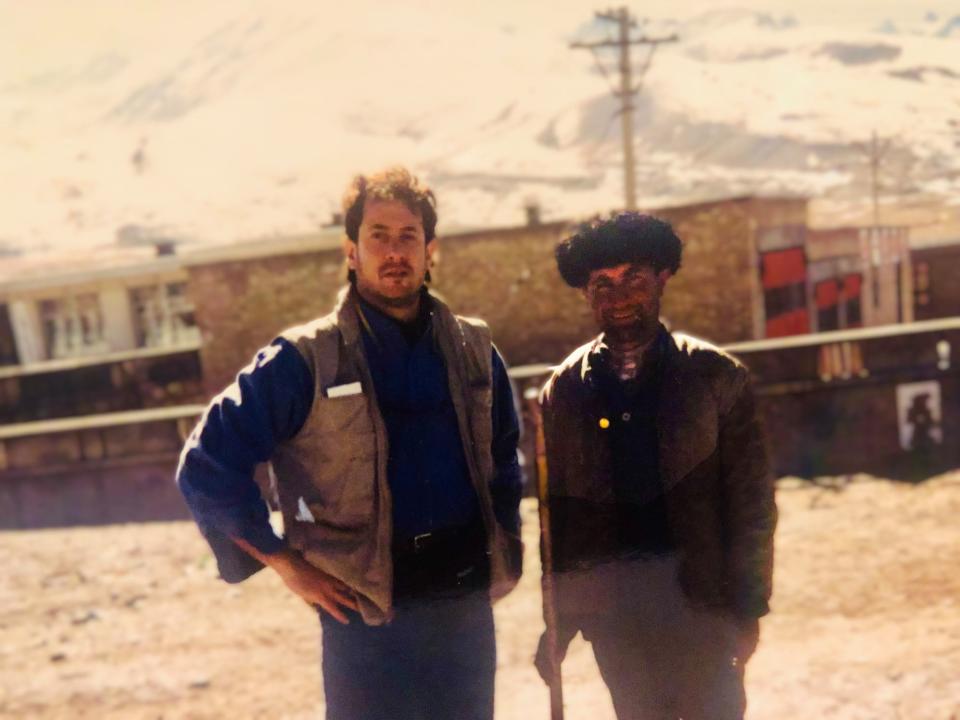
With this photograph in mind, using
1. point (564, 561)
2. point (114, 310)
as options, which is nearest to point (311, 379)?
point (564, 561)

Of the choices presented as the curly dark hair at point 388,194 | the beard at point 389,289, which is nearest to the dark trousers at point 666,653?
the beard at point 389,289

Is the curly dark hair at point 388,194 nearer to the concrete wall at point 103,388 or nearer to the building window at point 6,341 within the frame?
the concrete wall at point 103,388

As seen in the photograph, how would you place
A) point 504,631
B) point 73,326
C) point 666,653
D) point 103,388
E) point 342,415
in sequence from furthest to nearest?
point 73,326
point 103,388
point 504,631
point 666,653
point 342,415

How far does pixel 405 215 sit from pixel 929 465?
913 centimetres

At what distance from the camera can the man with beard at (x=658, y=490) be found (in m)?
2.61

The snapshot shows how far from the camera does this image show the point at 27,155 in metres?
138

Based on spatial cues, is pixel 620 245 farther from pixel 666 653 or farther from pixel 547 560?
pixel 666 653

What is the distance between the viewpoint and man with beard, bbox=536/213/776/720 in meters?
2.61

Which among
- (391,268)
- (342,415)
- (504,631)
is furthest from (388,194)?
(504,631)

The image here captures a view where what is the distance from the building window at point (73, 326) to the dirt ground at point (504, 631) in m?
21.1

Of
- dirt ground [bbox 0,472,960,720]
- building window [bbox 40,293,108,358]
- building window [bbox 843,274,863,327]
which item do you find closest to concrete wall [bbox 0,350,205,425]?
dirt ground [bbox 0,472,960,720]

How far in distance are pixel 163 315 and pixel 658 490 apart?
90.2 feet

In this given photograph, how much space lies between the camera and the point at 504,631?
606 cm

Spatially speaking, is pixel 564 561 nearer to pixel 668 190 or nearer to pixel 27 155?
pixel 668 190
